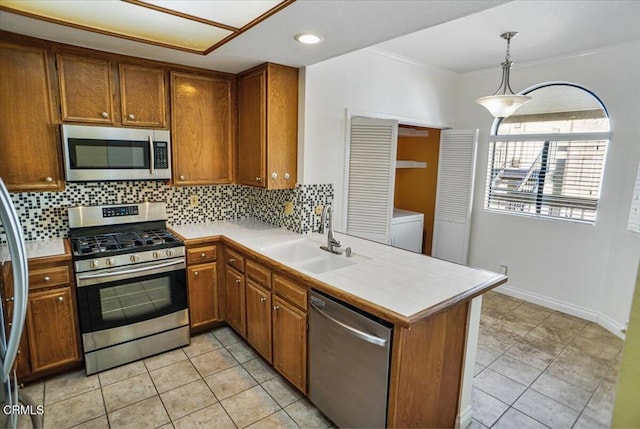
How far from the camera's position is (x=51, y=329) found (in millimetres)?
2410

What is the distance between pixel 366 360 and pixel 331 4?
1757 millimetres

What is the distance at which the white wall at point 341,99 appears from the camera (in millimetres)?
3010

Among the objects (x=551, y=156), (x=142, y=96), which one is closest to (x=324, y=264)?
(x=142, y=96)

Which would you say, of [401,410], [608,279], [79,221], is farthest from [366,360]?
[608,279]

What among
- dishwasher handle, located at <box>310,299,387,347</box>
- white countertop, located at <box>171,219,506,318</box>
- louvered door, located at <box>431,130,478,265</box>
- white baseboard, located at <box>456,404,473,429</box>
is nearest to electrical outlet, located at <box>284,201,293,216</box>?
white countertop, located at <box>171,219,506,318</box>

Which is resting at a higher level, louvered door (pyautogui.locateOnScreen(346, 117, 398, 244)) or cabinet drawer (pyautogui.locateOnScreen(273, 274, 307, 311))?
louvered door (pyautogui.locateOnScreen(346, 117, 398, 244))

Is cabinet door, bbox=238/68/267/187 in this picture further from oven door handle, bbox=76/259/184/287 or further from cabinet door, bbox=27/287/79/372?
cabinet door, bbox=27/287/79/372

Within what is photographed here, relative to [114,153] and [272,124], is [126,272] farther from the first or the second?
[272,124]

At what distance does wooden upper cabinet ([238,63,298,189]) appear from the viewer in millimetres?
2877

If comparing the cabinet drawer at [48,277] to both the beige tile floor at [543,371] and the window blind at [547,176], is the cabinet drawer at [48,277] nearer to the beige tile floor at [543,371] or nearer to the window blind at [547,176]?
the beige tile floor at [543,371]

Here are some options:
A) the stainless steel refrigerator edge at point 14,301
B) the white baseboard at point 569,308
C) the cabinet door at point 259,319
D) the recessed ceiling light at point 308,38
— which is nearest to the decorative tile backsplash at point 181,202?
the cabinet door at point 259,319

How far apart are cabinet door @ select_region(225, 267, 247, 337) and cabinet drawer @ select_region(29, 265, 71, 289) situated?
1144 millimetres

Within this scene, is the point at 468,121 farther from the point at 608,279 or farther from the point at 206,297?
the point at 206,297

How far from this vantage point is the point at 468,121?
4.32 metres
